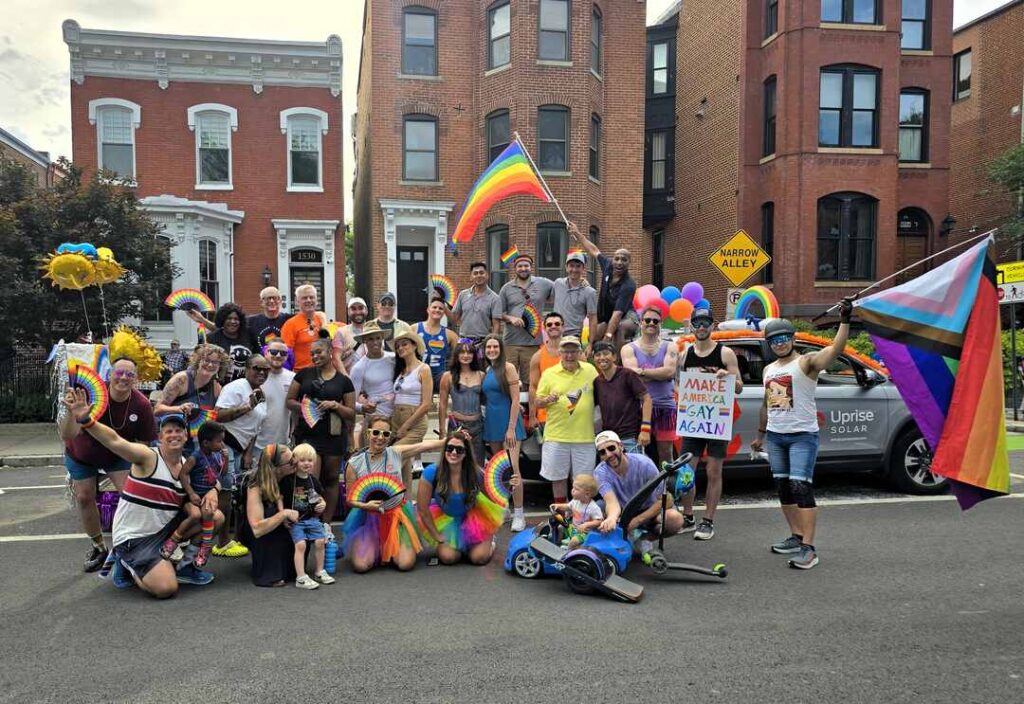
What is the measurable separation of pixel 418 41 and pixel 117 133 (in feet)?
27.6

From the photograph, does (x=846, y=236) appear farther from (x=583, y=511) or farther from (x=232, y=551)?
(x=232, y=551)

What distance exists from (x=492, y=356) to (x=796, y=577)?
2968 mm

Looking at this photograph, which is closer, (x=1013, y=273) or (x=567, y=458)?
(x=567, y=458)

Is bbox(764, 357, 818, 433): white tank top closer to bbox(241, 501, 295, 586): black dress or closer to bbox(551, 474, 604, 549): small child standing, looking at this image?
bbox(551, 474, 604, 549): small child standing

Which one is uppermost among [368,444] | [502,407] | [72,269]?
[72,269]

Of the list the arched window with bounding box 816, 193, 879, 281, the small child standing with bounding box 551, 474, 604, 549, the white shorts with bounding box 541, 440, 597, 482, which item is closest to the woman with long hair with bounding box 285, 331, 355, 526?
the white shorts with bounding box 541, 440, 597, 482

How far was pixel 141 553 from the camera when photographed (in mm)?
4855

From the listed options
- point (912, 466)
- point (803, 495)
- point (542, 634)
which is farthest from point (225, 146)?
point (542, 634)

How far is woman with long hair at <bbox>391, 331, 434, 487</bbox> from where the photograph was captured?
255 inches

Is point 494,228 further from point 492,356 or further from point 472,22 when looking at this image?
point 492,356

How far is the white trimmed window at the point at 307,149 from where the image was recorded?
19.5m

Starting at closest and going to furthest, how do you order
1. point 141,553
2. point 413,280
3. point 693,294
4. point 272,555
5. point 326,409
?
1. point 141,553
2. point 272,555
3. point 326,409
4. point 693,294
5. point 413,280

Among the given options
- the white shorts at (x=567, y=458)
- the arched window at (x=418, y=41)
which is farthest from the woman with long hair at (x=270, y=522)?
the arched window at (x=418, y=41)

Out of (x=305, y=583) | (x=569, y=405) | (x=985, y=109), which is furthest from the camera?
(x=985, y=109)
